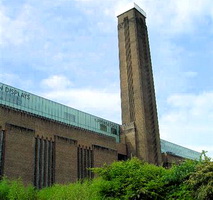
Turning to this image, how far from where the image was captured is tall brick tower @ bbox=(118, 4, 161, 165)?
4734 cm

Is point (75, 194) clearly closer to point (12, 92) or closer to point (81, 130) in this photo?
point (12, 92)

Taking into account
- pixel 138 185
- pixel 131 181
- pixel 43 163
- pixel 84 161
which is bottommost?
pixel 138 185

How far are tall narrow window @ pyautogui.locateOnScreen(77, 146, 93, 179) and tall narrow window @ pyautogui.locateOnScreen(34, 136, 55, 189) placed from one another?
13.3 ft

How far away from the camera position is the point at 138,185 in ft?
74.7

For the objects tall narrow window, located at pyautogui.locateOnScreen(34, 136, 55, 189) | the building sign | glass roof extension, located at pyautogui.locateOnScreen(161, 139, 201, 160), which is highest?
the building sign

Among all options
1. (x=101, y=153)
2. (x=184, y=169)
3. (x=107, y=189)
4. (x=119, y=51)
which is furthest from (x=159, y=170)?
(x=119, y=51)

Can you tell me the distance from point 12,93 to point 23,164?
7.87m

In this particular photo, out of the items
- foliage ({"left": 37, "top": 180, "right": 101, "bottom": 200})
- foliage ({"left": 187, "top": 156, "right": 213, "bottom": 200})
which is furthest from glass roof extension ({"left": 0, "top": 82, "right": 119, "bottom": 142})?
foliage ({"left": 187, "top": 156, "right": 213, "bottom": 200})

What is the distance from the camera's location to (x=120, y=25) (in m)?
53.6

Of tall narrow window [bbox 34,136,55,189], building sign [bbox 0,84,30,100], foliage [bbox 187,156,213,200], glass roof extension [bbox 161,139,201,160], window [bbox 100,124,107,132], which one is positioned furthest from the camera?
glass roof extension [bbox 161,139,201,160]

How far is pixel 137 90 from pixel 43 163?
18.9 meters

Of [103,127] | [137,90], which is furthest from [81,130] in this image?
[137,90]

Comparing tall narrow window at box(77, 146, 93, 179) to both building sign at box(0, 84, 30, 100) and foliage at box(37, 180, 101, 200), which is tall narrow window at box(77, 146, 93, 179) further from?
foliage at box(37, 180, 101, 200)

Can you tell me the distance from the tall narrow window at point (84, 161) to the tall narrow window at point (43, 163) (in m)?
4.05
